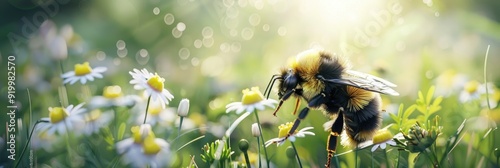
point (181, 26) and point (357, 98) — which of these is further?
point (181, 26)

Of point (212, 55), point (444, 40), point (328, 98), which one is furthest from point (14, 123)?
point (444, 40)

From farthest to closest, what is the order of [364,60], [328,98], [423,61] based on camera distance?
[364,60]
[423,61]
[328,98]

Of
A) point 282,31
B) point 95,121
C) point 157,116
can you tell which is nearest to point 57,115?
point 95,121

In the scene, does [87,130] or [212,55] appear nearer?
[87,130]

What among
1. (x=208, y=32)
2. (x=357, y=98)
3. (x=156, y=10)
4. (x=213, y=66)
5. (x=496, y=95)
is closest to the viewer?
(x=357, y=98)

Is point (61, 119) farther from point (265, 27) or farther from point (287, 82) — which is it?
point (265, 27)

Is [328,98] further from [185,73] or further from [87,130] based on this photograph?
[185,73]

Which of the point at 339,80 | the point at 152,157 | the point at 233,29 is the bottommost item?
the point at 152,157
